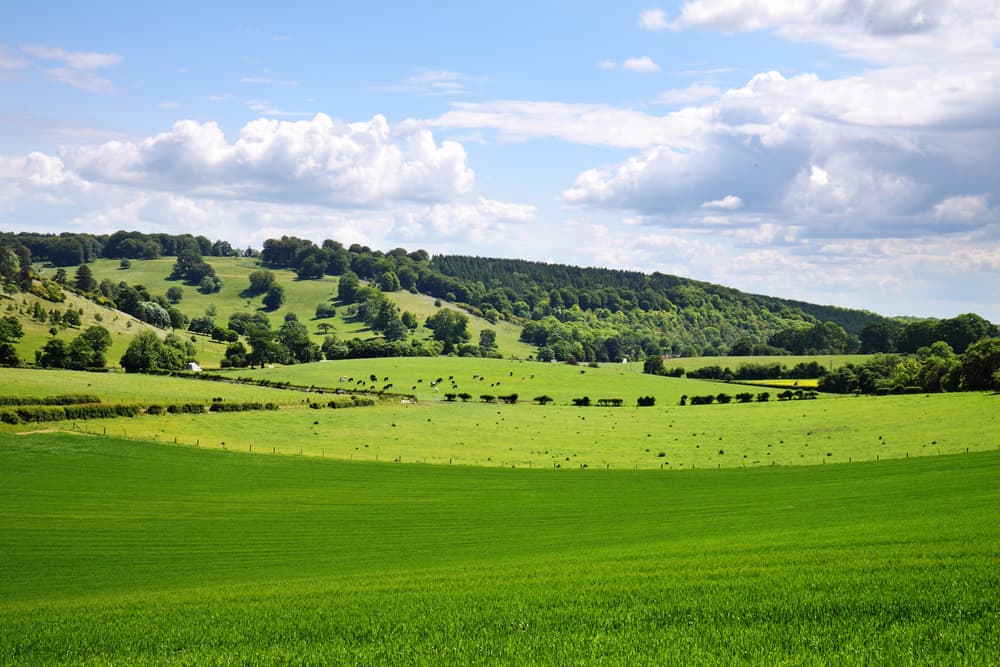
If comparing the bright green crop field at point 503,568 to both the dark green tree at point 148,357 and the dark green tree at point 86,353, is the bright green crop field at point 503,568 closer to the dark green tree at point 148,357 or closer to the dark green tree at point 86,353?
the dark green tree at point 148,357

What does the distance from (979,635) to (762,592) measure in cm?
476

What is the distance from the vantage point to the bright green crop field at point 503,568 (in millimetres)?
14602

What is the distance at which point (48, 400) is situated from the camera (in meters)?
84.0

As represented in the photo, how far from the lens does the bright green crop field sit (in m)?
14.6

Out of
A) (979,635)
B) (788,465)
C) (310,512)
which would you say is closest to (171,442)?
(310,512)

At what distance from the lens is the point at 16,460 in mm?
56594

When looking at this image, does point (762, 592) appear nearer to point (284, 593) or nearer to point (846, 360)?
point (284, 593)

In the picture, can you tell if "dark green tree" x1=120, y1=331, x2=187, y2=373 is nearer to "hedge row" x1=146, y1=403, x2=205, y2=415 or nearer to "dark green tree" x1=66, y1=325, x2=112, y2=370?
"dark green tree" x1=66, y1=325, x2=112, y2=370

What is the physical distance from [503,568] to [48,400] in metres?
75.0

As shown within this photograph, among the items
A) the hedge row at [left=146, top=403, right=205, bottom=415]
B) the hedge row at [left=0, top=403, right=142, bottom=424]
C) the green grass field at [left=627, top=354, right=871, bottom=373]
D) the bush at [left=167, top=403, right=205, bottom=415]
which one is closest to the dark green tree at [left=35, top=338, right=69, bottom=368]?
the hedge row at [left=146, top=403, right=205, bottom=415]

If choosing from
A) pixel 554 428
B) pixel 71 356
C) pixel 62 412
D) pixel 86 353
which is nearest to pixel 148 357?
pixel 86 353

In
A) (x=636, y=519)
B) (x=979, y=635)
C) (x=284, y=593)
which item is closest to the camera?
(x=979, y=635)

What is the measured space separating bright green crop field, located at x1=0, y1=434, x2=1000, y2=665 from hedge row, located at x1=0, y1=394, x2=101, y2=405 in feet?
94.2

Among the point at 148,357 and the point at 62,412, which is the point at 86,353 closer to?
the point at 148,357
